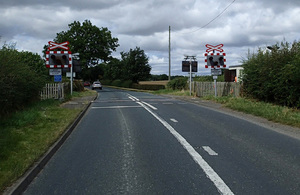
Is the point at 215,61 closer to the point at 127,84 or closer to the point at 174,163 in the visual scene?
the point at 174,163

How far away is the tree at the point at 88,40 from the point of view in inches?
2315

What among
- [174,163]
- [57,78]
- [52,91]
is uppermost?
[57,78]

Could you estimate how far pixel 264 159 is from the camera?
239 inches

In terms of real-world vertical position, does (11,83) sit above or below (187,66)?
below

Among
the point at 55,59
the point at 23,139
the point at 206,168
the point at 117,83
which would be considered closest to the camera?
the point at 206,168

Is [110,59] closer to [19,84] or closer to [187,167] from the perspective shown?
[19,84]

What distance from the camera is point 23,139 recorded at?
7.68 meters

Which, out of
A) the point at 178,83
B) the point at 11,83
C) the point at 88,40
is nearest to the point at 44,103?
the point at 11,83

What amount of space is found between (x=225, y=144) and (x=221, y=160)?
1.54 meters

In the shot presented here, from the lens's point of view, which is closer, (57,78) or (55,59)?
(55,59)

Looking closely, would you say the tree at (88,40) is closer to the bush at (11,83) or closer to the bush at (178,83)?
the bush at (178,83)

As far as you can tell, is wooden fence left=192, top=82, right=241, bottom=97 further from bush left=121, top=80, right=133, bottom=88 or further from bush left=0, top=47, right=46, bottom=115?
bush left=121, top=80, right=133, bottom=88

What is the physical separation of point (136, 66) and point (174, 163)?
61.5 m

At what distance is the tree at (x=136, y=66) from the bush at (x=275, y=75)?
48.3 metres
